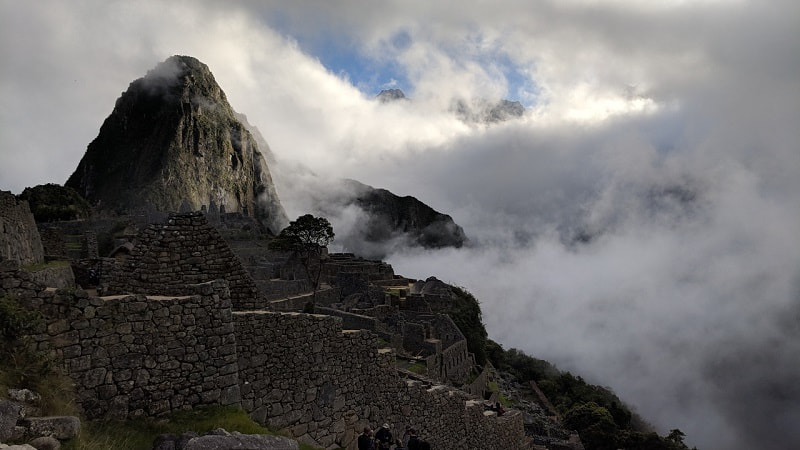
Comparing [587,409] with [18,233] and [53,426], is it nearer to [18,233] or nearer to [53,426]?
[18,233]

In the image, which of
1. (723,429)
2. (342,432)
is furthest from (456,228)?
(342,432)

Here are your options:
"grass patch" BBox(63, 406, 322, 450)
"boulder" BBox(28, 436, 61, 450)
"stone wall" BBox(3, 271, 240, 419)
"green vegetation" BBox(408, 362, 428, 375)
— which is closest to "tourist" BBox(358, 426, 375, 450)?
"grass patch" BBox(63, 406, 322, 450)

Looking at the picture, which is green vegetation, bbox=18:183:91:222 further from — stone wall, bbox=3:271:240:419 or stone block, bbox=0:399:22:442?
stone block, bbox=0:399:22:442

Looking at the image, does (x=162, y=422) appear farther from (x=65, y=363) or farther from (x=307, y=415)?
(x=307, y=415)

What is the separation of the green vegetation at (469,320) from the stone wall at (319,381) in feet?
104

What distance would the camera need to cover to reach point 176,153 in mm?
159750

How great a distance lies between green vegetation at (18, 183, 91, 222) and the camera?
54.3 m

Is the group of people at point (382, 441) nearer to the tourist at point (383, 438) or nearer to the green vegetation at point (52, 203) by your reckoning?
the tourist at point (383, 438)

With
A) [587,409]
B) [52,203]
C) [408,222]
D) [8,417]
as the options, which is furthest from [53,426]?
[408,222]

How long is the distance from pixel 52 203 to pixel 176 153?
10443 cm

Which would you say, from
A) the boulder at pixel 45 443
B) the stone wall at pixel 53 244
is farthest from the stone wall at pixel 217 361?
the stone wall at pixel 53 244

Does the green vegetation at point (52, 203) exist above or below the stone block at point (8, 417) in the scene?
above

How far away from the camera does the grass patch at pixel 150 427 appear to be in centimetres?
554

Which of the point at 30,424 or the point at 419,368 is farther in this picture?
the point at 419,368
